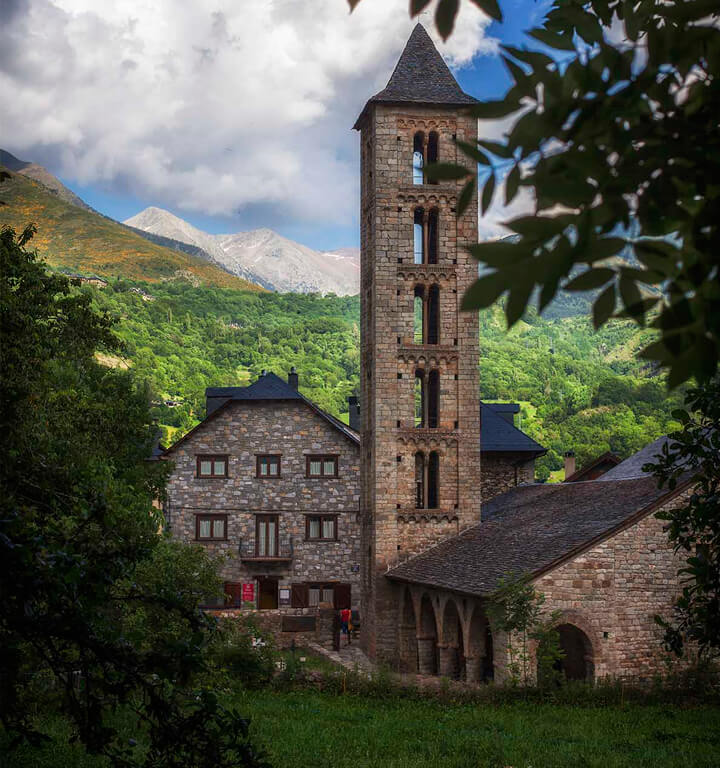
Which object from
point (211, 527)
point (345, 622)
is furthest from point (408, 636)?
point (211, 527)

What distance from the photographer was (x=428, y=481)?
34531 millimetres

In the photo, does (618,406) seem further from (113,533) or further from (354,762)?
(113,533)

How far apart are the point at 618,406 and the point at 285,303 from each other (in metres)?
34.5

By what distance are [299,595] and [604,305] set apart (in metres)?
36.8

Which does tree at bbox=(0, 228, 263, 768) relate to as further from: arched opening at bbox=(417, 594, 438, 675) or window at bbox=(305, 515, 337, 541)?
window at bbox=(305, 515, 337, 541)

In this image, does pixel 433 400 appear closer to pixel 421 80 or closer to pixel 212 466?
pixel 212 466

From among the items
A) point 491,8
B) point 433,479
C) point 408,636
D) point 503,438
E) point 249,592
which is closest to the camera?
point 491,8

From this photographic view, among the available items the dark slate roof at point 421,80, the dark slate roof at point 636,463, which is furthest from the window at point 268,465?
the dark slate roof at point 421,80

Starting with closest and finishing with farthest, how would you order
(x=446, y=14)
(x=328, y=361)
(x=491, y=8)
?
1. (x=446, y=14)
2. (x=491, y=8)
3. (x=328, y=361)

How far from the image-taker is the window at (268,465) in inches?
1538

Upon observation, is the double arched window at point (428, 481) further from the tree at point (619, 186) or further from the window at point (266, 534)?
the tree at point (619, 186)

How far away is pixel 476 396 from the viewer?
34406mm

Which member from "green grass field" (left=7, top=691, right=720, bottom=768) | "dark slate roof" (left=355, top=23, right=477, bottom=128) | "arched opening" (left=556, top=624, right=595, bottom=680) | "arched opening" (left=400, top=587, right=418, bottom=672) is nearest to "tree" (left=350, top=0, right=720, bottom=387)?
"green grass field" (left=7, top=691, right=720, bottom=768)

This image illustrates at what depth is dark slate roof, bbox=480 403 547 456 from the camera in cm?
4019
